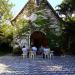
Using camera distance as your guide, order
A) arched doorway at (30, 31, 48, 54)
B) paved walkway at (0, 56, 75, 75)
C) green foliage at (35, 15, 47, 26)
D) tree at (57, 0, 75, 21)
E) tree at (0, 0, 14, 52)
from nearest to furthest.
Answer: paved walkway at (0, 56, 75, 75) < green foliage at (35, 15, 47, 26) < tree at (57, 0, 75, 21) < arched doorway at (30, 31, 48, 54) < tree at (0, 0, 14, 52)

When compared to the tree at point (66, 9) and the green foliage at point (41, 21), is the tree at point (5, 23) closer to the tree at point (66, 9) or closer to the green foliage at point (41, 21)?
the green foliage at point (41, 21)

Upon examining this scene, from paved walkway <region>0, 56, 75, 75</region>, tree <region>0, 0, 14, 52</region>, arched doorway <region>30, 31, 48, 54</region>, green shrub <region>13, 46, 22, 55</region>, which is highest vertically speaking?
tree <region>0, 0, 14, 52</region>

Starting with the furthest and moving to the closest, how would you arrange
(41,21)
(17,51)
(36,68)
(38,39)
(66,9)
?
(38,39)
(66,9)
(41,21)
(17,51)
(36,68)

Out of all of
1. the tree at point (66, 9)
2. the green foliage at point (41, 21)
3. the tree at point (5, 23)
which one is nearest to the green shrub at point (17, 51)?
the tree at point (5, 23)

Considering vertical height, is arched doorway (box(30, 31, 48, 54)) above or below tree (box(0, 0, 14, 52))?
below

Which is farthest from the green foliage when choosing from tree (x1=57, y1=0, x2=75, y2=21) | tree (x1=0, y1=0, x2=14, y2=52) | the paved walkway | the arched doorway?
the paved walkway

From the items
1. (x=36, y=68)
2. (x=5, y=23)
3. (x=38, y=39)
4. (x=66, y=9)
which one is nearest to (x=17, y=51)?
(x=38, y=39)

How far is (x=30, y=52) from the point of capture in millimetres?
28500

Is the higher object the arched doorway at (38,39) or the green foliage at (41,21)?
the green foliage at (41,21)

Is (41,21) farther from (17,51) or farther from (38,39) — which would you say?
(17,51)

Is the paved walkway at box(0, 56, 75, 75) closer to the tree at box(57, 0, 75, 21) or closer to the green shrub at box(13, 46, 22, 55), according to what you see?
the green shrub at box(13, 46, 22, 55)

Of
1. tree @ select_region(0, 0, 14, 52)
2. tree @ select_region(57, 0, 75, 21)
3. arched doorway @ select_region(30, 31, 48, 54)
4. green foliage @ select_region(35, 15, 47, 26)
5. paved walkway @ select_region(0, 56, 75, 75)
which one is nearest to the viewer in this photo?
paved walkway @ select_region(0, 56, 75, 75)

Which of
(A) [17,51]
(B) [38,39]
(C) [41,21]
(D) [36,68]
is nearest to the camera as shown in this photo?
(D) [36,68]

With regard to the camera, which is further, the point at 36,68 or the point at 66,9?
the point at 66,9
